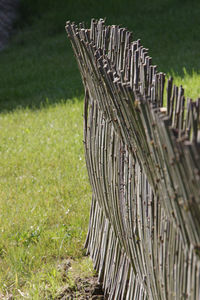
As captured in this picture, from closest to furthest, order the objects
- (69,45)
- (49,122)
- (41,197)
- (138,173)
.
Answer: (138,173) → (41,197) → (49,122) → (69,45)

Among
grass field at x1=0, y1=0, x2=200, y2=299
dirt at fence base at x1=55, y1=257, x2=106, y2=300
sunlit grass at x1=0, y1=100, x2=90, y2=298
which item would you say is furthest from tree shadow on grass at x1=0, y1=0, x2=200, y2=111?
dirt at fence base at x1=55, y1=257, x2=106, y2=300

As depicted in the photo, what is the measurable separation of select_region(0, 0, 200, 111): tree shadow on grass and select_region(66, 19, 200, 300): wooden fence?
455 cm

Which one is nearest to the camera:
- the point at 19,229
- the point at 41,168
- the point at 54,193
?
the point at 19,229

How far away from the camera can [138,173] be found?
222cm

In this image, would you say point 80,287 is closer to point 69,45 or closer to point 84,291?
point 84,291

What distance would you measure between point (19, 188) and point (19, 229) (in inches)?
34.1

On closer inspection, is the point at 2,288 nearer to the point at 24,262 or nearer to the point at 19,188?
the point at 24,262

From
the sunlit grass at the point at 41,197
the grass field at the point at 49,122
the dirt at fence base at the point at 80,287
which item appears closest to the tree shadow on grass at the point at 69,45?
the grass field at the point at 49,122

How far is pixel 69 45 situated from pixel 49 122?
17.1ft

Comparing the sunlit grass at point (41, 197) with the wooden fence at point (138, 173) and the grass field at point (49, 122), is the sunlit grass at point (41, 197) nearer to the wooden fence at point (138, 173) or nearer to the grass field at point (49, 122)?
the grass field at point (49, 122)

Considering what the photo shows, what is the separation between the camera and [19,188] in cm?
491

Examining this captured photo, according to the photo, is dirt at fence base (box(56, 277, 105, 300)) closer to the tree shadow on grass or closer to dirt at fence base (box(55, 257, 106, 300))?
dirt at fence base (box(55, 257, 106, 300))

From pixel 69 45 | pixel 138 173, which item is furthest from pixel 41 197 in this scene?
pixel 69 45

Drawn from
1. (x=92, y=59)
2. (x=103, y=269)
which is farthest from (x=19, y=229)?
(x=92, y=59)
